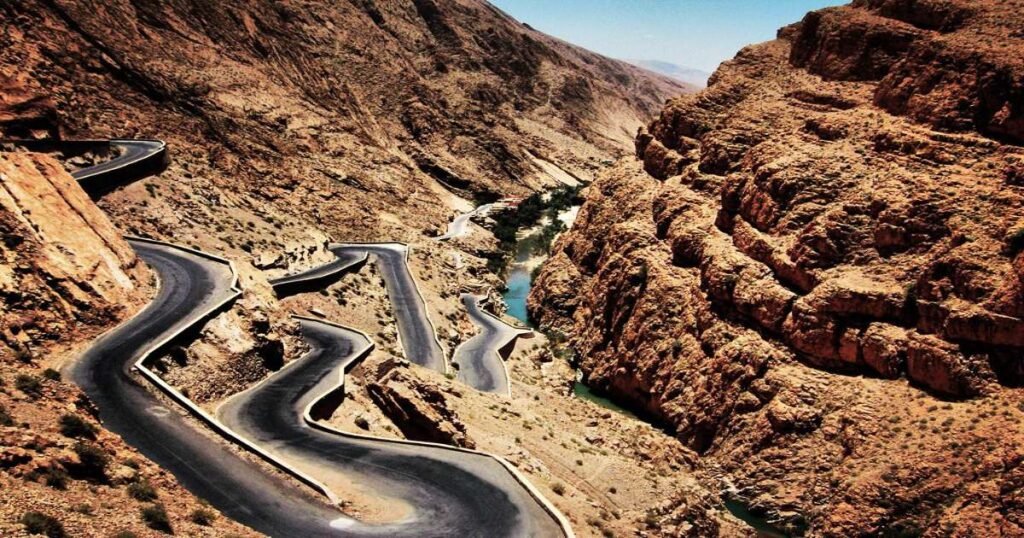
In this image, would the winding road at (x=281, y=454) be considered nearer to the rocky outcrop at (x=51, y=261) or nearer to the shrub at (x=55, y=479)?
the rocky outcrop at (x=51, y=261)

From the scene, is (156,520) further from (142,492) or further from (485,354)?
(485,354)

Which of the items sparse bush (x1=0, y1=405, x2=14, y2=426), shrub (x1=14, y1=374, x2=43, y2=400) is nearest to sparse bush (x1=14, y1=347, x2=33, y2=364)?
shrub (x1=14, y1=374, x2=43, y2=400)

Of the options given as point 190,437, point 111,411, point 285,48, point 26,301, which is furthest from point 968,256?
point 285,48

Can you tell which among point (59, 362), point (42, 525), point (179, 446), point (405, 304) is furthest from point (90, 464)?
point (405, 304)

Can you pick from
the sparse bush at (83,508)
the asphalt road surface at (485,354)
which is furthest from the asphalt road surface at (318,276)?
the sparse bush at (83,508)

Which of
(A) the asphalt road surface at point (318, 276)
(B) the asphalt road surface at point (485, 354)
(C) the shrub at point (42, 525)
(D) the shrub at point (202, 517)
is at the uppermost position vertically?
(C) the shrub at point (42, 525)

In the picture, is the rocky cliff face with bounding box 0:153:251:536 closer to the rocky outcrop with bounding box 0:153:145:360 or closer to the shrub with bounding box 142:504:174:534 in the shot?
the rocky outcrop with bounding box 0:153:145:360
